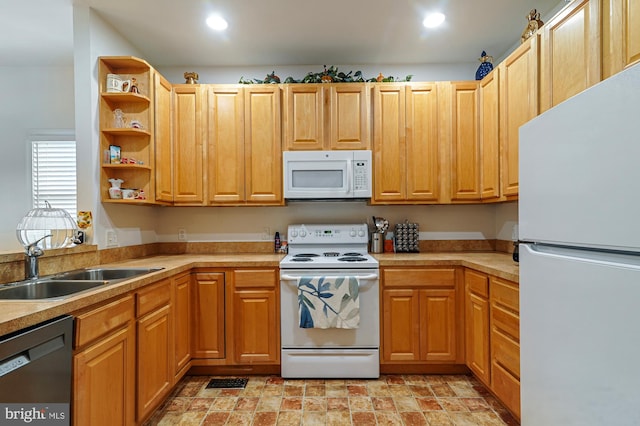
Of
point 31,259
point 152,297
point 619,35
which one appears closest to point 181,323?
point 152,297

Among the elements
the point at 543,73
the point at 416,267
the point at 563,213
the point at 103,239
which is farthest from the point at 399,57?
the point at 103,239

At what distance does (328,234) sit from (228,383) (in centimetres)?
145

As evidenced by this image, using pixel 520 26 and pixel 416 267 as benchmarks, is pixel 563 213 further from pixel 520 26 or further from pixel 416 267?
pixel 520 26

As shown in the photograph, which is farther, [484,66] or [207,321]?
[484,66]

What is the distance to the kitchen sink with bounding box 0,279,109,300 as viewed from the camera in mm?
1491

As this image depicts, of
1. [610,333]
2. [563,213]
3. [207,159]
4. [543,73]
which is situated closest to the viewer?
[610,333]

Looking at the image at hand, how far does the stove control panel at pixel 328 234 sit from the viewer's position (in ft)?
9.36

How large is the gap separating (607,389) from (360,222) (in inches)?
88.7

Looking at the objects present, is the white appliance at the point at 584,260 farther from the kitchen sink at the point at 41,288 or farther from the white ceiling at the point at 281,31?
the kitchen sink at the point at 41,288

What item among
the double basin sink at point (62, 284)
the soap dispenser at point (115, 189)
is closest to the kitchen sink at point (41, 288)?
the double basin sink at point (62, 284)

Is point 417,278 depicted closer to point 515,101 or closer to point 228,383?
point 515,101

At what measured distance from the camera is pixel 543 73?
1.85 m

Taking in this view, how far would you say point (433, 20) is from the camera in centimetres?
234

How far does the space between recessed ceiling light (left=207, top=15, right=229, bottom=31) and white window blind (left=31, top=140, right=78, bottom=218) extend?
2.08 metres
